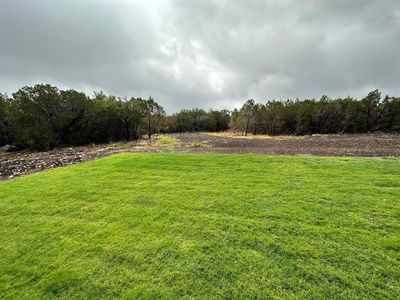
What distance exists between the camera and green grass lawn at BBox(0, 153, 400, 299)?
3260 millimetres

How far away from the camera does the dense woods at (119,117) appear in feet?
101

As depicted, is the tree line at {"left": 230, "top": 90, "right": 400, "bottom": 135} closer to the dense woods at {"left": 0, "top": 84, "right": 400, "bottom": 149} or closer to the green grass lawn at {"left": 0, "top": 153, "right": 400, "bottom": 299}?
the dense woods at {"left": 0, "top": 84, "right": 400, "bottom": 149}

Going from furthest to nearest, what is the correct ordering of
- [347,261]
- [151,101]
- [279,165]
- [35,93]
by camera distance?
[151,101] < [35,93] < [279,165] < [347,261]

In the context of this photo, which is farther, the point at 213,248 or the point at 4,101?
the point at 4,101

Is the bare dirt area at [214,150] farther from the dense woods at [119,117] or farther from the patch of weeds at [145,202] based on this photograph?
the patch of weeds at [145,202]

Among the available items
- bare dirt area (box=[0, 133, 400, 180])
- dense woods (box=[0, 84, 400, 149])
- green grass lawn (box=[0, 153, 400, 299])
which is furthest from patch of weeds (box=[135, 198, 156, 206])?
dense woods (box=[0, 84, 400, 149])

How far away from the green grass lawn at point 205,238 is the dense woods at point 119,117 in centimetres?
2901

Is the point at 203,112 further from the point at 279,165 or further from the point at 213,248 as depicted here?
the point at 213,248

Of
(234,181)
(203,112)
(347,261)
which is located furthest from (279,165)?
(203,112)

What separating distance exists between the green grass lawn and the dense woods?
95.2 feet

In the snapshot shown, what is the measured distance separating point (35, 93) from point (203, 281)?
126 feet

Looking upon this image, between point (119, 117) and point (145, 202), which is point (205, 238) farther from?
point (119, 117)

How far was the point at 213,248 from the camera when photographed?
4102 millimetres

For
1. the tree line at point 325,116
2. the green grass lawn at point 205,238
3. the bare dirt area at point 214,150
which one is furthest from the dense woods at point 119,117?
the green grass lawn at point 205,238
